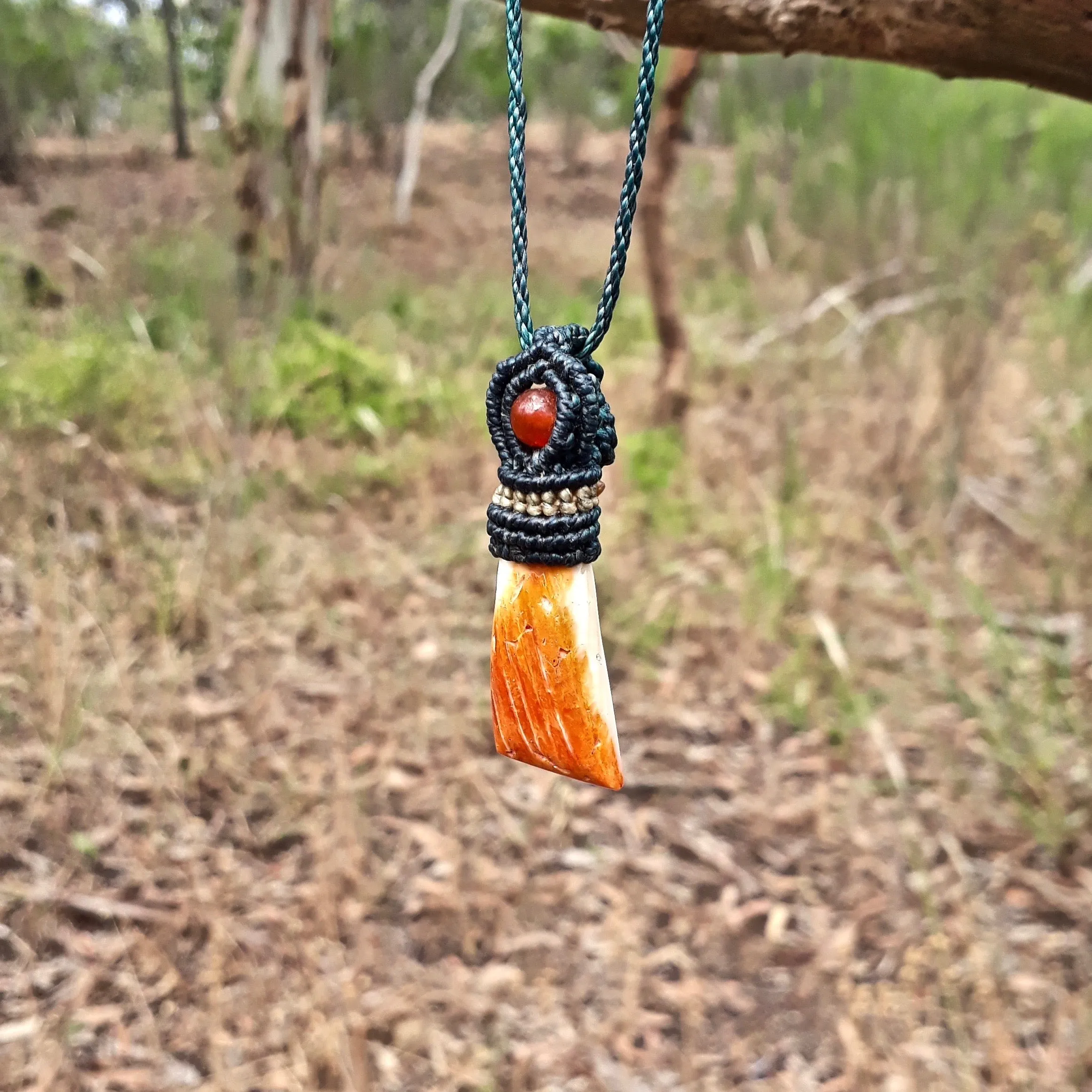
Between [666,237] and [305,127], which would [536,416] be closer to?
[666,237]

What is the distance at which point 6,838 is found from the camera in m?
1.46

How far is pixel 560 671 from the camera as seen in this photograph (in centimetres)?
81

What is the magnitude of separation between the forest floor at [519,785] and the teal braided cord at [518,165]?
1041 millimetres

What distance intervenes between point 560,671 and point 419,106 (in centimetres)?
467

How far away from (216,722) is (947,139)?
333 cm

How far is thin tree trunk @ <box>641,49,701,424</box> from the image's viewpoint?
2328 mm

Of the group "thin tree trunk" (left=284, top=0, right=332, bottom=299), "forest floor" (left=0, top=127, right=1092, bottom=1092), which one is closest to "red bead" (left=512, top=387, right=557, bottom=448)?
"forest floor" (left=0, top=127, right=1092, bottom=1092)

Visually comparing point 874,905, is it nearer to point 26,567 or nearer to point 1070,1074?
point 1070,1074

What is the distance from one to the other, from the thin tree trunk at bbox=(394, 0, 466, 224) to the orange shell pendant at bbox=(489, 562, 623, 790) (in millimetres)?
4392

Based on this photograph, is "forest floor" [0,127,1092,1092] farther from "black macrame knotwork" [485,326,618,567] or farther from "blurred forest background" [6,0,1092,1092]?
"black macrame knotwork" [485,326,618,567]

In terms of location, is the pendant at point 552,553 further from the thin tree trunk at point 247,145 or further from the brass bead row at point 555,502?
the thin tree trunk at point 247,145

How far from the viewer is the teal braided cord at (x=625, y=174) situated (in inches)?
28.3

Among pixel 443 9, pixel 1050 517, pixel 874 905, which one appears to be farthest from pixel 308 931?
pixel 443 9

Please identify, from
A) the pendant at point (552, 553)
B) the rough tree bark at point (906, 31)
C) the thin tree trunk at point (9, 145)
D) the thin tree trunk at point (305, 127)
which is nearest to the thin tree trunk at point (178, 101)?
the thin tree trunk at point (305, 127)
